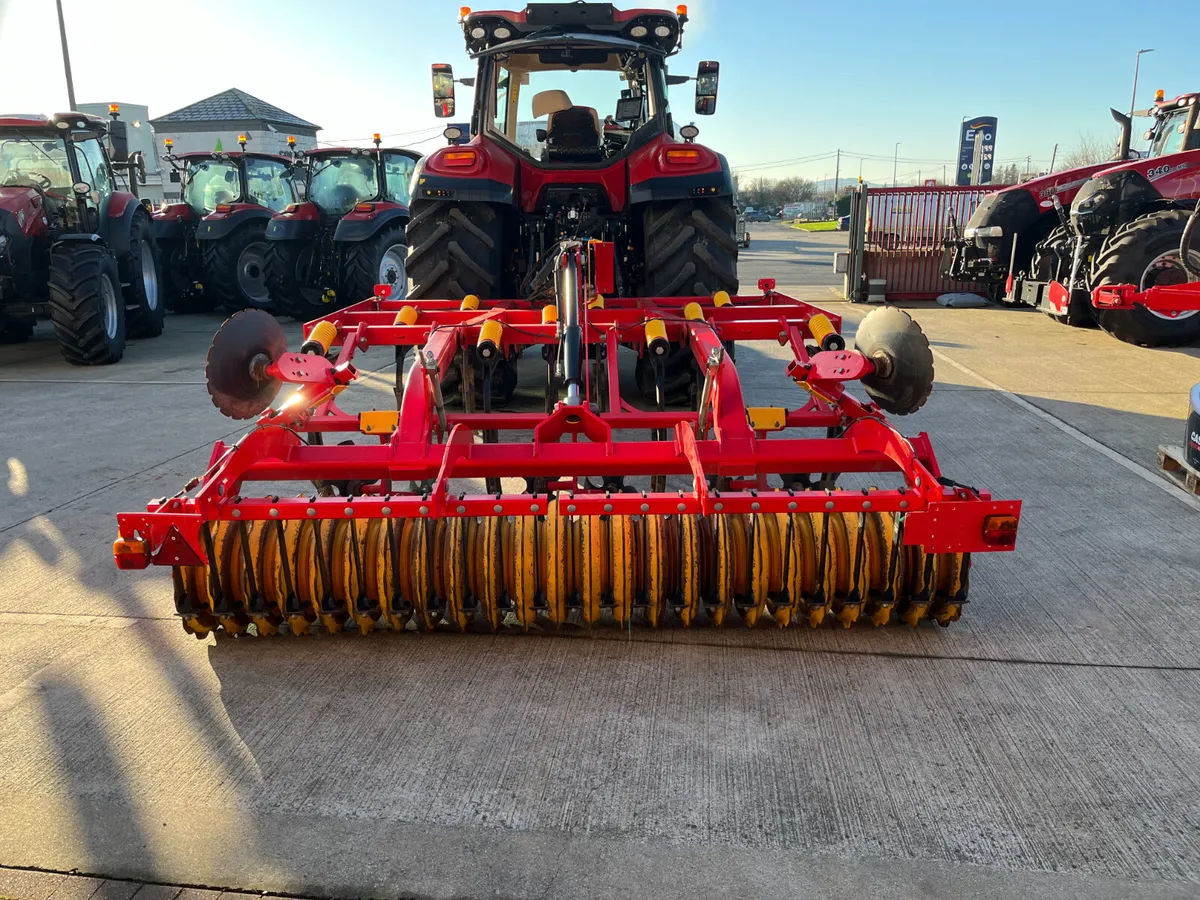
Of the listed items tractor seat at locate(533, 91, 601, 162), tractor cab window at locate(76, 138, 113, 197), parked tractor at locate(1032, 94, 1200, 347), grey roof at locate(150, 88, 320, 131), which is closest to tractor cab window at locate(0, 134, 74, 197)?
tractor cab window at locate(76, 138, 113, 197)

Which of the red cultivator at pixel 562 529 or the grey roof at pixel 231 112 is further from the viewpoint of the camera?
the grey roof at pixel 231 112

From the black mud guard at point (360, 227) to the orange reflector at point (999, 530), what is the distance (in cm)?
831

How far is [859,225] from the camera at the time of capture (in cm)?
1183

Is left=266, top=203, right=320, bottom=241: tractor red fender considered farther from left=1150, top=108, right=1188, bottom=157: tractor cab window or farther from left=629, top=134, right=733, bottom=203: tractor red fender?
left=1150, top=108, right=1188, bottom=157: tractor cab window

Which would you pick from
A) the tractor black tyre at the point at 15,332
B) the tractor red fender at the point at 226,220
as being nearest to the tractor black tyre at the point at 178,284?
the tractor red fender at the point at 226,220

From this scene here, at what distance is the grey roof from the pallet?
37.0m

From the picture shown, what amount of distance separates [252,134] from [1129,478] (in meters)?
36.7

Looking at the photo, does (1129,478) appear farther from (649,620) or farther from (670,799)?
(670,799)

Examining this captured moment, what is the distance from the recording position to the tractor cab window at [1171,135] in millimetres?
8930

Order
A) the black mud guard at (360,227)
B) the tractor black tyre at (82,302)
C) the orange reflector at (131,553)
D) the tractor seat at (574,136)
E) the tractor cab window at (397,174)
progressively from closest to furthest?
the orange reflector at (131,553) → the tractor seat at (574,136) → the tractor black tyre at (82,302) → the black mud guard at (360,227) → the tractor cab window at (397,174)

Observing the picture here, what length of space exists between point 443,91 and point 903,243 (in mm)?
8173

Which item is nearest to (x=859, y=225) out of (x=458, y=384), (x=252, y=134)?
(x=458, y=384)

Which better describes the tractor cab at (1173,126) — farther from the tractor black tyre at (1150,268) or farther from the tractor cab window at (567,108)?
the tractor cab window at (567,108)

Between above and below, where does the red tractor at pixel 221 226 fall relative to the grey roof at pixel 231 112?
below
